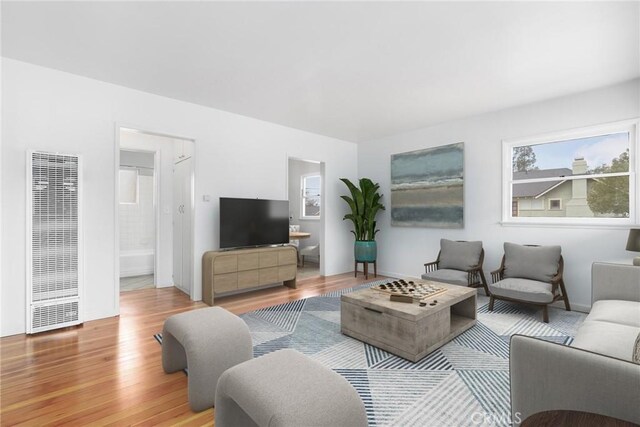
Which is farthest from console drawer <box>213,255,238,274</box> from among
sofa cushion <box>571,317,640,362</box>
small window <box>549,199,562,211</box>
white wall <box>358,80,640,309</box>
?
small window <box>549,199,562,211</box>

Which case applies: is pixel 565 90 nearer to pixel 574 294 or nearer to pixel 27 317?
pixel 574 294

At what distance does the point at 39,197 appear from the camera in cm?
296

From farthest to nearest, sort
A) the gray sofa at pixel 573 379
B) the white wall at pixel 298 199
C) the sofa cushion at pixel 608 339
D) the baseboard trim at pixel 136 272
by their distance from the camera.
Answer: the white wall at pixel 298 199 → the baseboard trim at pixel 136 272 → the sofa cushion at pixel 608 339 → the gray sofa at pixel 573 379

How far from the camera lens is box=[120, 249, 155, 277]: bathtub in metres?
5.64

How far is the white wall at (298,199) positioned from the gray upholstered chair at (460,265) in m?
3.62

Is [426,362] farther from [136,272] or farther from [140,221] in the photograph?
[140,221]

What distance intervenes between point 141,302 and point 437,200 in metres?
4.74

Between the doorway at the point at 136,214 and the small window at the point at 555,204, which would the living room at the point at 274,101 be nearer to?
the small window at the point at 555,204

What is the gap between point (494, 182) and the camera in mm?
4523

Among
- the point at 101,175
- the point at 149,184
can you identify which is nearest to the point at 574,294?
the point at 101,175

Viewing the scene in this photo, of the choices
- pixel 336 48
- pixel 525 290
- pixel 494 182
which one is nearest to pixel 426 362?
pixel 525 290

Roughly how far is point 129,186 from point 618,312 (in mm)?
7214

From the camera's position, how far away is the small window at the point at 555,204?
Answer: 159 inches

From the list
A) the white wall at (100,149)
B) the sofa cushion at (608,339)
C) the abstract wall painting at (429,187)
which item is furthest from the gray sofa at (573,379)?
the white wall at (100,149)
